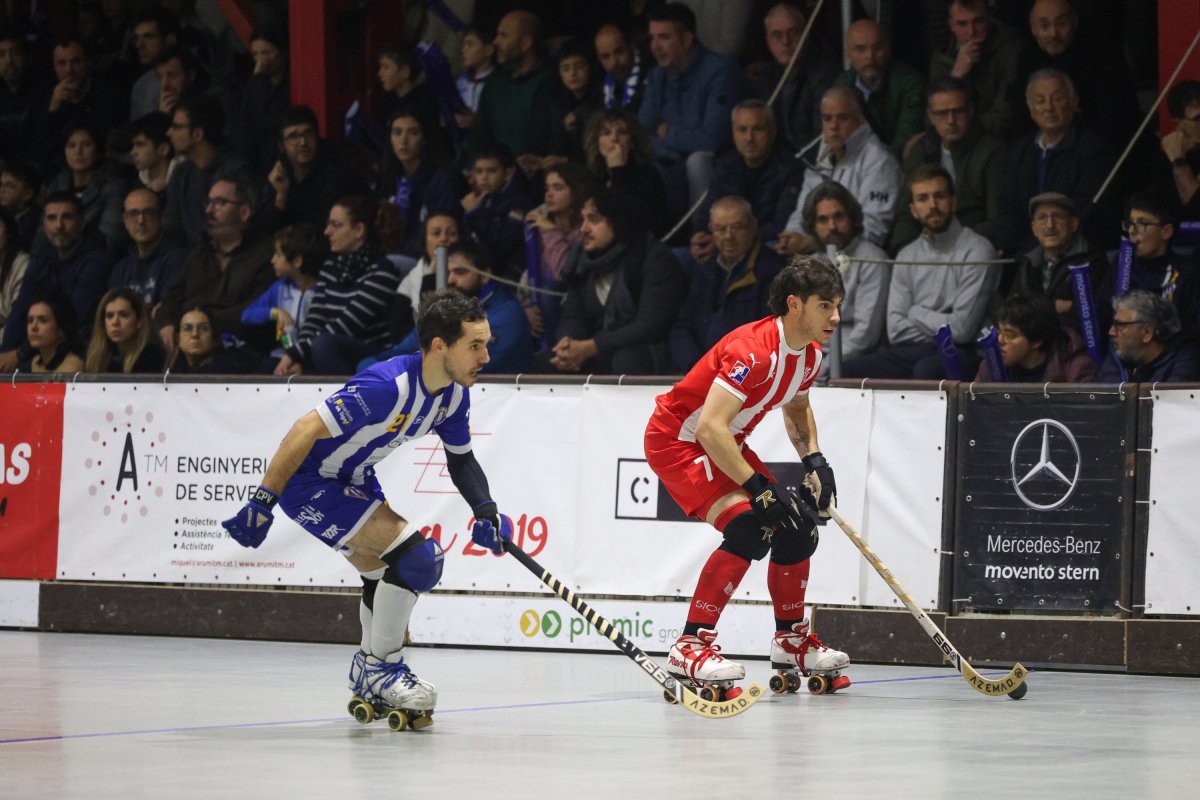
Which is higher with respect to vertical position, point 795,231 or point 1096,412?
point 795,231

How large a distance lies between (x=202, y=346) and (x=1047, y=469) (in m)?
5.90

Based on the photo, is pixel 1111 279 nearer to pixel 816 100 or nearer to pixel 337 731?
pixel 816 100

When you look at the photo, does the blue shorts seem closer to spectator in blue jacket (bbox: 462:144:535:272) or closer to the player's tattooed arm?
the player's tattooed arm

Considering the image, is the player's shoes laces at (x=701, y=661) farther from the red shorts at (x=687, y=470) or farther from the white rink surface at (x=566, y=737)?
the red shorts at (x=687, y=470)

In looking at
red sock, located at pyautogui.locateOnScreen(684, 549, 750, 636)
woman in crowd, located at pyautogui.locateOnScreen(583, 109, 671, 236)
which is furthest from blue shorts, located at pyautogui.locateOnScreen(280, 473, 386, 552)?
woman in crowd, located at pyautogui.locateOnScreen(583, 109, 671, 236)

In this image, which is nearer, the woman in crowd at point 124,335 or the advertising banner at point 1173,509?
the advertising banner at point 1173,509

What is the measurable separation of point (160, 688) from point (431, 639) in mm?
2398

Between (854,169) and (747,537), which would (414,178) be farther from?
(747,537)

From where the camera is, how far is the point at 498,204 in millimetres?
12461

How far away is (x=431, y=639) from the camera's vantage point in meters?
9.98

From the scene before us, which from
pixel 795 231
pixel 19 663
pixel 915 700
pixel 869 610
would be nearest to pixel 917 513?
pixel 869 610

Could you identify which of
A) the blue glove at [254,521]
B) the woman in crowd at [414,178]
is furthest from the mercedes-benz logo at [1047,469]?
the woman in crowd at [414,178]

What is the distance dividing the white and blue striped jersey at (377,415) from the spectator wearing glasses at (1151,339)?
4048 millimetres

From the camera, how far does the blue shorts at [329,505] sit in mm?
6719
